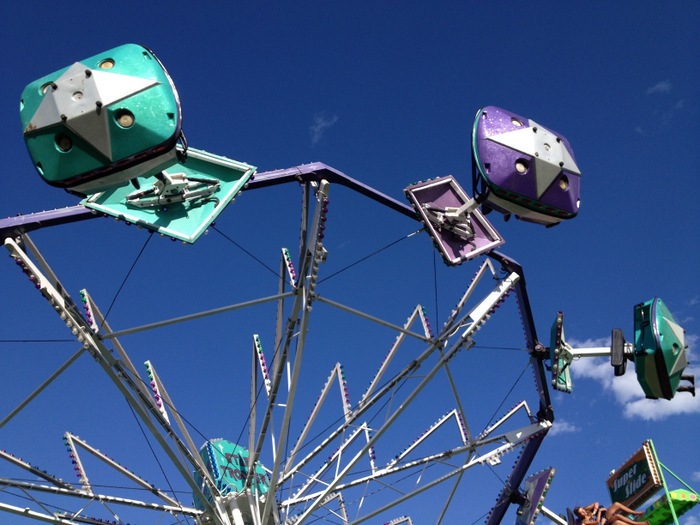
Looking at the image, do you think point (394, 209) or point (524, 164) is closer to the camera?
point (524, 164)

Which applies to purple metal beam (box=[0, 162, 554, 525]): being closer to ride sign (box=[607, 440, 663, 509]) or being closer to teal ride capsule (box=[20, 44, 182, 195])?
teal ride capsule (box=[20, 44, 182, 195])

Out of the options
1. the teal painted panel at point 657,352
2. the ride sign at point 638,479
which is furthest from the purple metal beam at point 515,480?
the teal painted panel at point 657,352

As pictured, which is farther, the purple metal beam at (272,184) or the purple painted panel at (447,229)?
the purple painted panel at (447,229)

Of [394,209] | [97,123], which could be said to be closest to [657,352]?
[394,209]

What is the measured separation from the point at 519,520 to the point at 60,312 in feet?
43.1

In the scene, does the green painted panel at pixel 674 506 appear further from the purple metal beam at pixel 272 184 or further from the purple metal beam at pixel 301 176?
the purple metal beam at pixel 301 176

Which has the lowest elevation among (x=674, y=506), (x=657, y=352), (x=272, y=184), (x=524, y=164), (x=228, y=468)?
(x=674, y=506)

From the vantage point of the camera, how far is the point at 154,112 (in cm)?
1558

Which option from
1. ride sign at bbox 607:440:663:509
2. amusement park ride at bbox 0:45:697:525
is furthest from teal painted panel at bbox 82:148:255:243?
ride sign at bbox 607:440:663:509

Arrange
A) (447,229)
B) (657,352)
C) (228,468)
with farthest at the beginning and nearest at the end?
(228,468)
(447,229)
(657,352)

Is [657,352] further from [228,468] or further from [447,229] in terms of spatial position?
[228,468]

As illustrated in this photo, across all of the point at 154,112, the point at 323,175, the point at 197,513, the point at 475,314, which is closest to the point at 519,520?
the point at 475,314

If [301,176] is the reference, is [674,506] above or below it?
below

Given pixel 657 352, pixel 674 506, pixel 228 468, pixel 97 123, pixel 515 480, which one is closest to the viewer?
pixel 97 123
